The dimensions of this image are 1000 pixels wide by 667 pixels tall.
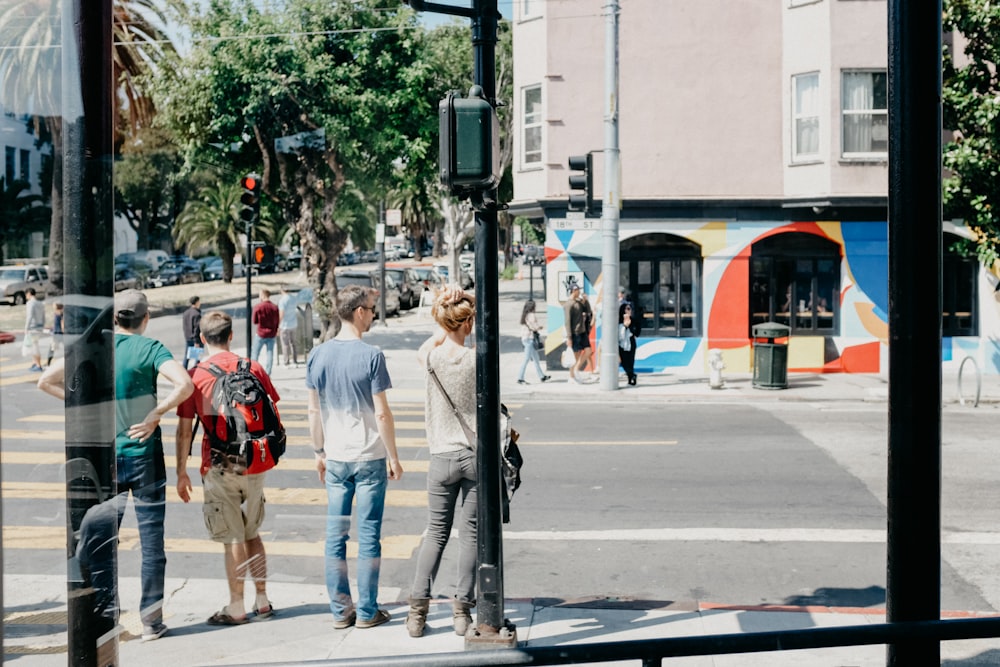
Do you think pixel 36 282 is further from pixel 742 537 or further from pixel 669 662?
pixel 742 537

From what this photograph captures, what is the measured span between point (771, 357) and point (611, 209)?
370 centimetres

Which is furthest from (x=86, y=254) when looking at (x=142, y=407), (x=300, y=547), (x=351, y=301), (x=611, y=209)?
(x=611, y=209)

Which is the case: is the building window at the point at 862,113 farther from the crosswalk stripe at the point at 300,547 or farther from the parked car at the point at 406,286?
the parked car at the point at 406,286

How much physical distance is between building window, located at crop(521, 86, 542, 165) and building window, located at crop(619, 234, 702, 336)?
112 inches

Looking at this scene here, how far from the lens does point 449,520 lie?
634 centimetres

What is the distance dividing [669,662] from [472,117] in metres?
3.16

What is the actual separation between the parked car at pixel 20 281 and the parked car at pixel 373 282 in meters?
23.7

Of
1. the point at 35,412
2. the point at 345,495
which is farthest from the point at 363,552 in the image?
the point at 35,412

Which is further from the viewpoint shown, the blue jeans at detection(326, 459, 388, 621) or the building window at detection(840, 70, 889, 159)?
the building window at detection(840, 70, 889, 159)

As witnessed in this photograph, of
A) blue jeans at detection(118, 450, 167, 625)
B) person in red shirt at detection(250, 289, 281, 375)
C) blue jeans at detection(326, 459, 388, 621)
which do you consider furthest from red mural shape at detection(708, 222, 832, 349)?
blue jeans at detection(118, 450, 167, 625)

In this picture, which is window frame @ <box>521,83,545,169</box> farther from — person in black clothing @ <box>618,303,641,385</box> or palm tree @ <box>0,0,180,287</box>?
palm tree @ <box>0,0,180,287</box>

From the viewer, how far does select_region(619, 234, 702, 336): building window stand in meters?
21.7

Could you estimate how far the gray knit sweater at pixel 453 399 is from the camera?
622 cm

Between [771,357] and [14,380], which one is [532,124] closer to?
[771,357]
